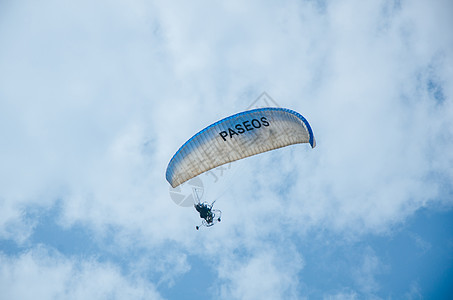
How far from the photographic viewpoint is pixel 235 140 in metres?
28.6

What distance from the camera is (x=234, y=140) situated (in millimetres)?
28594

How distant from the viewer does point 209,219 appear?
3038cm

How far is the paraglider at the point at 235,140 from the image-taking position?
27.9 meters

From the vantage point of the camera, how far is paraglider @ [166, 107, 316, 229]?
27875 millimetres

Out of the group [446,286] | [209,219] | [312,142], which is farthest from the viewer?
[446,286]

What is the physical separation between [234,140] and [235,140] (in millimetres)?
77

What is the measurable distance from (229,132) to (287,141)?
420cm

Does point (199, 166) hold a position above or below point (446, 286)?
below

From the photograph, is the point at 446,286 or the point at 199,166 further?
the point at 446,286

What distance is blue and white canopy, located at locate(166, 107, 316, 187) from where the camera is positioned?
27891 millimetres

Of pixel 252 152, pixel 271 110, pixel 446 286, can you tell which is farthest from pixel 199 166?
pixel 446 286

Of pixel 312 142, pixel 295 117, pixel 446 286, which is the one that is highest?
pixel 446 286

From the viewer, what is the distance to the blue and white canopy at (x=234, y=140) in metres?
27.9

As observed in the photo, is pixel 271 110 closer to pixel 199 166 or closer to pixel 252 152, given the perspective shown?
pixel 252 152
